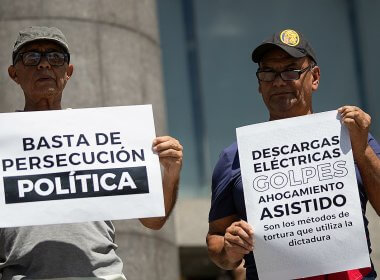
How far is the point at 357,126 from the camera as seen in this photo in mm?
5633

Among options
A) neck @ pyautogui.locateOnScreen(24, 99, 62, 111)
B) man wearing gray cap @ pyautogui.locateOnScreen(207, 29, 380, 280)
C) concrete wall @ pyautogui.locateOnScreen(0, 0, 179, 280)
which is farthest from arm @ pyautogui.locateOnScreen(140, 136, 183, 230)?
concrete wall @ pyautogui.locateOnScreen(0, 0, 179, 280)

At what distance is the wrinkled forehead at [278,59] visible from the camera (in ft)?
19.5

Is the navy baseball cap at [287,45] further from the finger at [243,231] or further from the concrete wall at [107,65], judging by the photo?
the concrete wall at [107,65]

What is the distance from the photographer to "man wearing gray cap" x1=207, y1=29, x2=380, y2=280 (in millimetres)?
5621

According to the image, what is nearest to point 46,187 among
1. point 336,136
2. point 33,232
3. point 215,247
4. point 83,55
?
point 33,232

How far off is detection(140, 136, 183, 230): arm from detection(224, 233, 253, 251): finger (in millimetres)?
328

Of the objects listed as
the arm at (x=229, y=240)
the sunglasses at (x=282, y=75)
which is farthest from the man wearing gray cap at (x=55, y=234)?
the sunglasses at (x=282, y=75)

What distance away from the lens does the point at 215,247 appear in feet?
19.0

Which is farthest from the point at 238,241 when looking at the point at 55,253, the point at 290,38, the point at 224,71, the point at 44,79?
the point at 224,71

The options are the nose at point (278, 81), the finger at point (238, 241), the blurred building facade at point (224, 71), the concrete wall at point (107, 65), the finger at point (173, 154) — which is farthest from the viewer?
the blurred building facade at point (224, 71)

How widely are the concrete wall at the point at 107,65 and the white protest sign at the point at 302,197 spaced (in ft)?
11.5

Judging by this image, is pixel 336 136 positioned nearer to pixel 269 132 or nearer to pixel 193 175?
pixel 269 132

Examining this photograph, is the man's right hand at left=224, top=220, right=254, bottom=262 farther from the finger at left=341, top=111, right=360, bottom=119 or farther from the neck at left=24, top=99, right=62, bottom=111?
the neck at left=24, top=99, right=62, bottom=111

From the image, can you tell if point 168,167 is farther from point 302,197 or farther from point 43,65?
point 43,65
